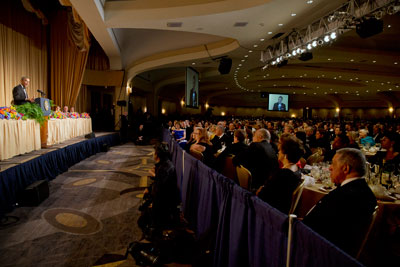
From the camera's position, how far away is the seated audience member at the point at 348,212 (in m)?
1.53

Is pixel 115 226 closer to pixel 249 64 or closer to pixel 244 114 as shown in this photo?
pixel 249 64

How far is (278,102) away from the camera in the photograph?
26.6 m

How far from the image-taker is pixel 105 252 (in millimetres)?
2783

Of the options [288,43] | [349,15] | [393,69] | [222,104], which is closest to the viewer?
[349,15]

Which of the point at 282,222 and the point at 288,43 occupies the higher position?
the point at 288,43

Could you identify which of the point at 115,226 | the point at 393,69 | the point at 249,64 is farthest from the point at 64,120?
the point at 393,69

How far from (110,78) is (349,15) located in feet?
38.2

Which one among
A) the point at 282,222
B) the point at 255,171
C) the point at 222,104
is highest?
the point at 222,104

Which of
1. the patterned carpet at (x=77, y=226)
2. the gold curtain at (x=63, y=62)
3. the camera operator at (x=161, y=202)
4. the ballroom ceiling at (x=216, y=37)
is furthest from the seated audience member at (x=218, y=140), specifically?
the gold curtain at (x=63, y=62)

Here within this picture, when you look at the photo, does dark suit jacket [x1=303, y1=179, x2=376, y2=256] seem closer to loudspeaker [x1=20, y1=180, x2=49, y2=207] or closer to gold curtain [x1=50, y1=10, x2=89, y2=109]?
loudspeaker [x1=20, y1=180, x2=49, y2=207]

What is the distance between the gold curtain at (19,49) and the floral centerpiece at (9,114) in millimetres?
4017

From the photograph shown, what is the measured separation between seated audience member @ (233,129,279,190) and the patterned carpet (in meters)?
1.79

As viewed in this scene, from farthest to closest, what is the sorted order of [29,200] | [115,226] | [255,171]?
[29,200]
[255,171]
[115,226]

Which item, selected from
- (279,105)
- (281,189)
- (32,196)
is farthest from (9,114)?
(279,105)
